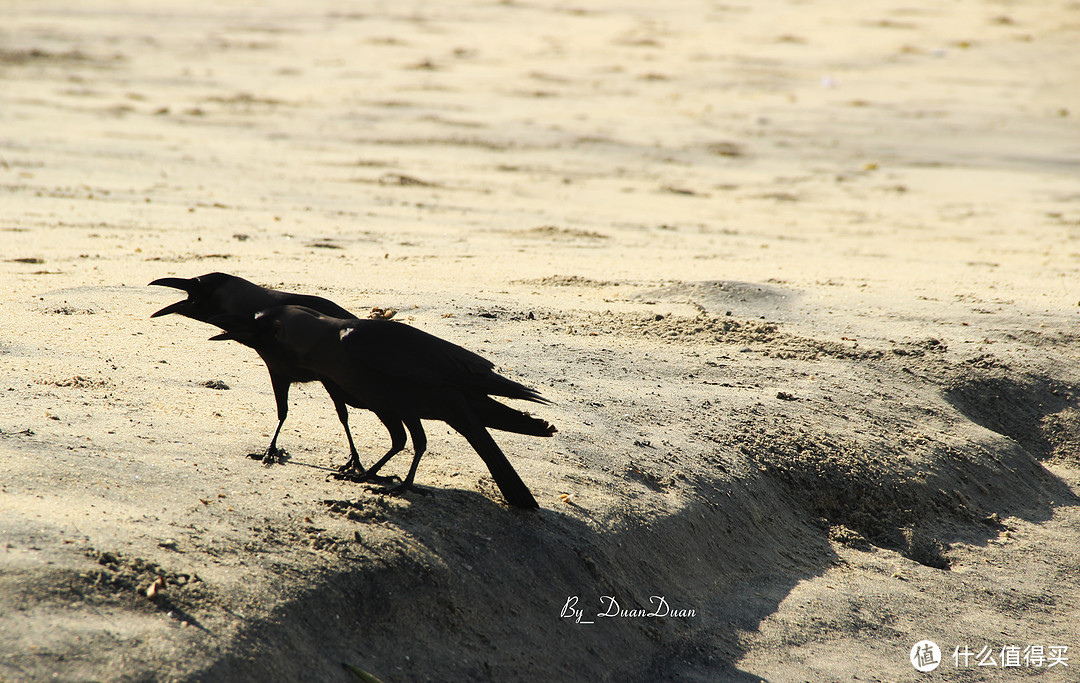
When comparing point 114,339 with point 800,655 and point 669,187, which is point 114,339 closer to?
point 800,655

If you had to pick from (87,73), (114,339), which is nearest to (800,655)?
(114,339)

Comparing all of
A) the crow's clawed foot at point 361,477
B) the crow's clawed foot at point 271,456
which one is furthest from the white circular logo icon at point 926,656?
the crow's clawed foot at point 271,456

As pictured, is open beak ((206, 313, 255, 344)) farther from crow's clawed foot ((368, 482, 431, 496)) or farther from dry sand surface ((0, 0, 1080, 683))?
crow's clawed foot ((368, 482, 431, 496))

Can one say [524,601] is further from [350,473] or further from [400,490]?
[350,473]

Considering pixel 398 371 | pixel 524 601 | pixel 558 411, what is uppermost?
pixel 398 371

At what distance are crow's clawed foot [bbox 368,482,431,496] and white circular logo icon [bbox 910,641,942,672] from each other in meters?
1.76

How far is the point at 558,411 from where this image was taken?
13.1ft

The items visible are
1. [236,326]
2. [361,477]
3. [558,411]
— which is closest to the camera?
[236,326]

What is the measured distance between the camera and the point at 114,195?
7.70 meters

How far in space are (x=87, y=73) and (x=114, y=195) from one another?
23.0 ft
